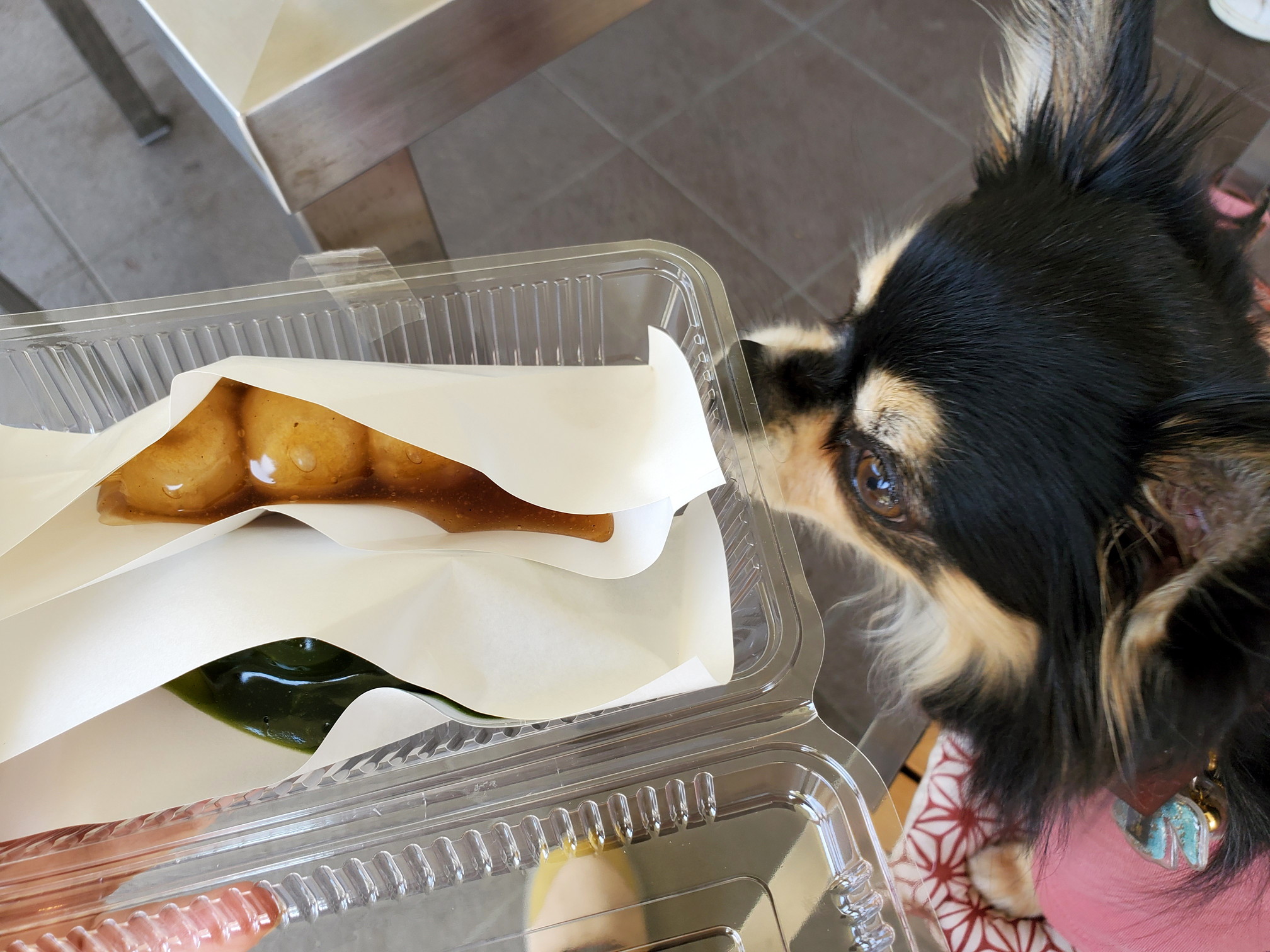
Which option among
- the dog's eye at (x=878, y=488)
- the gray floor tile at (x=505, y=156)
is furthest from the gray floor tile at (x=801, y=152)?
the dog's eye at (x=878, y=488)

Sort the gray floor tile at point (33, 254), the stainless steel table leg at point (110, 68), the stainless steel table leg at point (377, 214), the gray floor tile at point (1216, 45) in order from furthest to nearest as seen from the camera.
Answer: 1. the gray floor tile at point (1216, 45)
2. the gray floor tile at point (33, 254)
3. the stainless steel table leg at point (110, 68)
4. the stainless steel table leg at point (377, 214)

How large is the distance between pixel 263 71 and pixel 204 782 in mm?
533

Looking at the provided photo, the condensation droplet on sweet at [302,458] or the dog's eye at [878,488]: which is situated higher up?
the condensation droplet on sweet at [302,458]

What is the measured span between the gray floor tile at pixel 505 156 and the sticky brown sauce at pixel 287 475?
1178mm

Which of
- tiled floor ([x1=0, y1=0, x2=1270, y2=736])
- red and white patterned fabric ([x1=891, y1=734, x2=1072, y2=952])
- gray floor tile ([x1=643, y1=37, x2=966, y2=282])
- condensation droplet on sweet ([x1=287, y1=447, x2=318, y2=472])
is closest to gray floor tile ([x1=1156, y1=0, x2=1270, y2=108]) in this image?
tiled floor ([x1=0, y1=0, x2=1270, y2=736])

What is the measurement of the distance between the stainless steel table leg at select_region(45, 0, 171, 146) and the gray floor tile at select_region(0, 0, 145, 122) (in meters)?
0.21

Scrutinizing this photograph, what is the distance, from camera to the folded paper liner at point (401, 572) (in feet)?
1.90

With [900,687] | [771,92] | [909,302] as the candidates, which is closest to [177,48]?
[909,302]

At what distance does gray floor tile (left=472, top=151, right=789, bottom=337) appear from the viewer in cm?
172

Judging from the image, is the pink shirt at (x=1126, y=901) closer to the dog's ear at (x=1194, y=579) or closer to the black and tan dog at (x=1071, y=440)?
the black and tan dog at (x=1071, y=440)

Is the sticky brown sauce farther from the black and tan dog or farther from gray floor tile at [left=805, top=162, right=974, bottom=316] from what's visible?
gray floor tile at [left=805, top=162, right=974, bottom=316]

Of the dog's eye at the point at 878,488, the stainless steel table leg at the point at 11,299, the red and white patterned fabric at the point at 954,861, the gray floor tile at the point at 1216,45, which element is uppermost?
the stainless steel table leg at the point at 11,299

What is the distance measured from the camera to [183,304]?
28.2 inches

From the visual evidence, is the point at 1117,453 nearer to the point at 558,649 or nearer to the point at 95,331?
the point at 558,649
